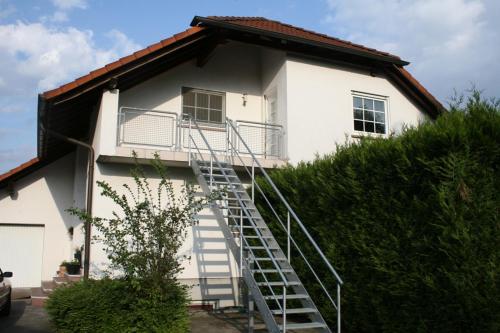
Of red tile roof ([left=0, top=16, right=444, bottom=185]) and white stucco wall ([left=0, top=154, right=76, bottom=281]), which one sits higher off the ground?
red tile roof ([left=0, top=16, right=444, bottom=185])

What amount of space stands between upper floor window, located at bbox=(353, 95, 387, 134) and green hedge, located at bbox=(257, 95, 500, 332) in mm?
5241

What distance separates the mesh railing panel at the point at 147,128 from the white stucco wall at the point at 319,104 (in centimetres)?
297

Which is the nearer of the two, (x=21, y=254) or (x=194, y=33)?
(x=194, y=33)

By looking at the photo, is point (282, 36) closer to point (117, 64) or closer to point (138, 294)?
point (117, 64)

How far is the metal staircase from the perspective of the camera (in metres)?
7.04

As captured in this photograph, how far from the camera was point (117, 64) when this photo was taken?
10109 mm

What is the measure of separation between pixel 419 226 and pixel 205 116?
7509 millimetres

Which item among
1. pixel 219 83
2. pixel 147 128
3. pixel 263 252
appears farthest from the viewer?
pixel 219 83

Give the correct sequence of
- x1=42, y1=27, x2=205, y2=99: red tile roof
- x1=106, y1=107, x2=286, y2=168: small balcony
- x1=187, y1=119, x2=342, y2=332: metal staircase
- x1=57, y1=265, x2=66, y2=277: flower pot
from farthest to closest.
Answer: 1. x1=57, y1=265, x2=66, y2=277: flower pot
2. x1=106, y1=107, x2=286, y2=168: small balcony
3. x1=42, y1=27, x2=205, y2=99: red tile roof
4. x1=187, y1=119, x2=342, y2=332: metal staircase

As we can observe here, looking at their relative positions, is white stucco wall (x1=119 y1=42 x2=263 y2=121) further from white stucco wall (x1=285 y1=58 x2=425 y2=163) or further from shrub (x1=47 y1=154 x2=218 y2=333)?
shrub (x1=47 y1=154 x2=218 y2=333)

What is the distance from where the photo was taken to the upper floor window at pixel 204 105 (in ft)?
40.9

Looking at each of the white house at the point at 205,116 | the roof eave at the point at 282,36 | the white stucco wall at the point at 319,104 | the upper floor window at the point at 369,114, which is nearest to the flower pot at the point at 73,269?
the white house at the point at 205,116

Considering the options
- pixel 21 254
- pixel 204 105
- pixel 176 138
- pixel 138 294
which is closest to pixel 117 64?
pixel 176 138

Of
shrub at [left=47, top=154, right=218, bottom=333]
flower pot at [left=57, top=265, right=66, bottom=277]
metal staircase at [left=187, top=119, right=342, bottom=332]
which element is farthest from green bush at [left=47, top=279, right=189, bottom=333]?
flower pot at [left=57, top=265, right=66, bottom=277]
